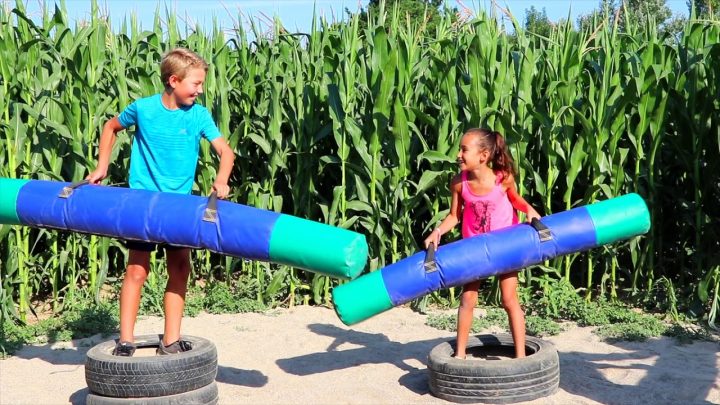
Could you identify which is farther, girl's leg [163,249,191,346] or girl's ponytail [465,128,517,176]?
girl's ponytail [465,128,517,176]

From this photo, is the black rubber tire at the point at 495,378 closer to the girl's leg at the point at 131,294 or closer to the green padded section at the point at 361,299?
the green padded section at the point at 361,299

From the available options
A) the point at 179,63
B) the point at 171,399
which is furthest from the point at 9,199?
the point at 171,399

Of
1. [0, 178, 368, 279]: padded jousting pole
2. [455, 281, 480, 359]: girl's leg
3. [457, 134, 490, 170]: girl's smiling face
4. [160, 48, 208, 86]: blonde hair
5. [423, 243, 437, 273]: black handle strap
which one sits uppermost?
[160, 48, 208, 86]: blonde hair

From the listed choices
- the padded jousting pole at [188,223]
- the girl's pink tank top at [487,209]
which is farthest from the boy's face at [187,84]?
the girl's pink tank top at [487,209]

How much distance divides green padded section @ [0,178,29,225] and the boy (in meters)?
0.50

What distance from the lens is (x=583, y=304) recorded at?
296 inches

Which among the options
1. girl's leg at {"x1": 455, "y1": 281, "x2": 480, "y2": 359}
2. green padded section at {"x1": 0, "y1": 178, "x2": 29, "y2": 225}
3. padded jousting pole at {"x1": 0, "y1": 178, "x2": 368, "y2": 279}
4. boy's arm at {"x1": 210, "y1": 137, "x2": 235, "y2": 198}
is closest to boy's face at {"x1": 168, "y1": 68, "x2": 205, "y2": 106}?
boy's arm at {"x1": 210, "y1": 137, "x2": 235, "y2": 198}

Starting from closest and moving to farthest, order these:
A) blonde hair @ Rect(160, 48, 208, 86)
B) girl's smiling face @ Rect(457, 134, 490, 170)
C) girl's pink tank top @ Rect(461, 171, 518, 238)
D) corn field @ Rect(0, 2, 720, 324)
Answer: blonde hair @ Rect(160, 48, 208, 86)
girl's smiling face @ Rect(457, 134, 490, 170)
girl's pink tank top @ Rect(461, 171, 518, 238)
corn field @ Rect(0, 2, 720, 324)

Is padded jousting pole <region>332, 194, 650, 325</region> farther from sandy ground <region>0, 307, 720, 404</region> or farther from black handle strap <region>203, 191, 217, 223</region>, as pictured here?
black handle strap <region>203, 191, 217, 223</region>

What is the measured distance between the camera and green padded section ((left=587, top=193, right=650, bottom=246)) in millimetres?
5426

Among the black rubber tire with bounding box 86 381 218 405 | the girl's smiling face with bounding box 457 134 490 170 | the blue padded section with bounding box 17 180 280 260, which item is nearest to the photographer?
the blue padded section with bounding box 17 180 280 260

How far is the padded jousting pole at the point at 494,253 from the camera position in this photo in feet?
17.6

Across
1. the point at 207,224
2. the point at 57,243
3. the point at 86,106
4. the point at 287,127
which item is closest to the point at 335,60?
the point at 287,127

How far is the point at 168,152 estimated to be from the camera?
5.31 meters
